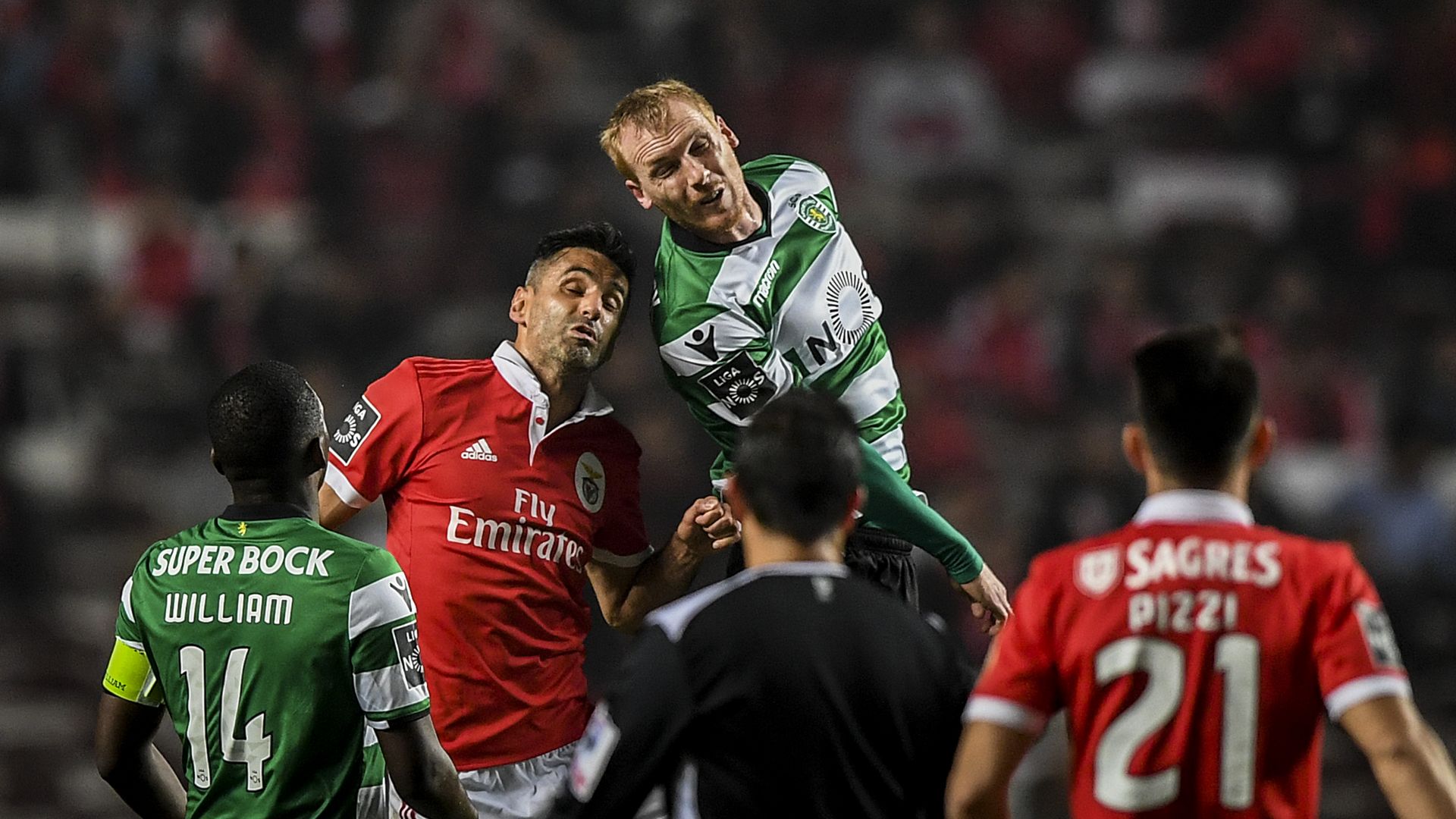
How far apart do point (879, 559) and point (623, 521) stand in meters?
0.62

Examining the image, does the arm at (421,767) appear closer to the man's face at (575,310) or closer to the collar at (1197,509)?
the man's face at (575,310)

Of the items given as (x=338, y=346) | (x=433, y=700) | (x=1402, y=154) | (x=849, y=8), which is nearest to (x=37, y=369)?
(x=338, y=346)

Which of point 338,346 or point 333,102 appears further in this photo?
point 333,102

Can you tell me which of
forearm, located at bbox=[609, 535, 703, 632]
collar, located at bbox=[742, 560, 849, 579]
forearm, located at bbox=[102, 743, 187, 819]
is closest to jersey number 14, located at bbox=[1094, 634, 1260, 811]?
collar, located at bbox=[742, 560, 849, 579]

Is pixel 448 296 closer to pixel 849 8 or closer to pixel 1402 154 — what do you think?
pixel 849 8

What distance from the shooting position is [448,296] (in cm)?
992

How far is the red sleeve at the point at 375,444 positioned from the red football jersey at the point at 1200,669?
1.72m

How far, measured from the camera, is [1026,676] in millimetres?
2453

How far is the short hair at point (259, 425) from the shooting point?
9.84ft

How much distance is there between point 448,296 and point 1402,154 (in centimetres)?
606

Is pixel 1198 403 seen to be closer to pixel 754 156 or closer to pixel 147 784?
pixel 147 784

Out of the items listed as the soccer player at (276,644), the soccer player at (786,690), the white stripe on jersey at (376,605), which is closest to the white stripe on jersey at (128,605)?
the soccer player at (276,644)

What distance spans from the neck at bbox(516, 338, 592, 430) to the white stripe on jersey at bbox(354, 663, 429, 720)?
99cm

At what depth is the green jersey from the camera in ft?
9.55
